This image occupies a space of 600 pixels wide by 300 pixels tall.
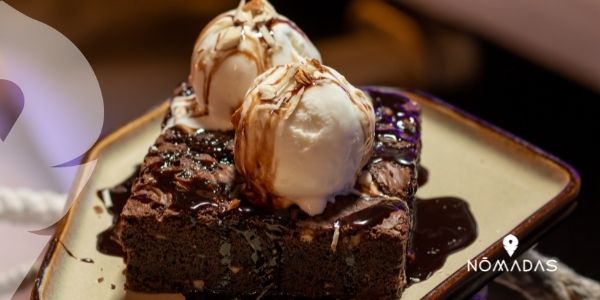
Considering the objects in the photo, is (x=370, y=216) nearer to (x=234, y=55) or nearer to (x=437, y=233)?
(x=437, y=233)

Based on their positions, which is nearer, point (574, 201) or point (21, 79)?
point (574, 201)

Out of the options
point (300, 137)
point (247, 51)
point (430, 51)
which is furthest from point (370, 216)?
point (430, 51)

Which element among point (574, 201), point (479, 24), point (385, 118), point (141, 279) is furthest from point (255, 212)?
point (479, 24)

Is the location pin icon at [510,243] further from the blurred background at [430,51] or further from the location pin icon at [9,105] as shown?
the location pin icon at [9,105]

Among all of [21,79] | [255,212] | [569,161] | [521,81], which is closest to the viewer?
[255,212]

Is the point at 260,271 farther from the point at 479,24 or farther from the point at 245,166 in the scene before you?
the point at 479,24

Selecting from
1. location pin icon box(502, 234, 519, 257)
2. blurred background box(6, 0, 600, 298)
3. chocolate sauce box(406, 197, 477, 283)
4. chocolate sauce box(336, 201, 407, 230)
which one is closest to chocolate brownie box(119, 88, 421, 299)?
chocolate sauce box(336, 201, 407, 230)
